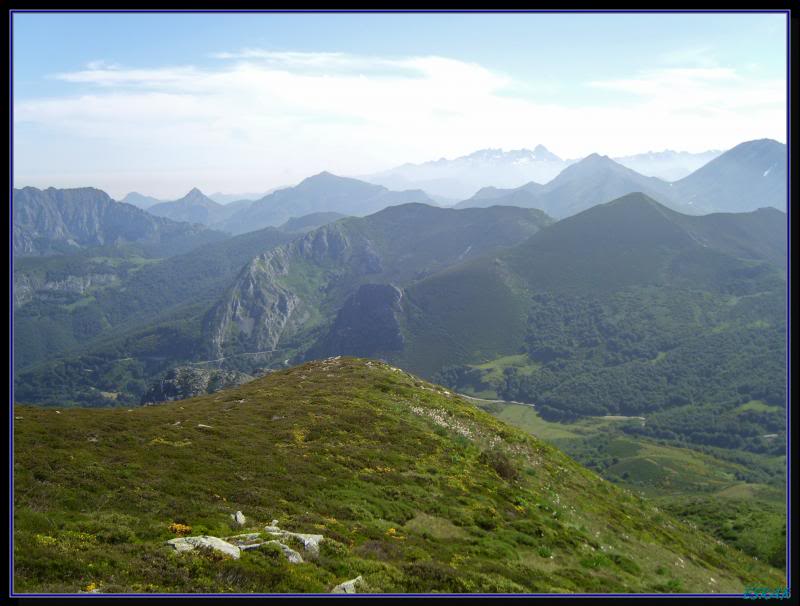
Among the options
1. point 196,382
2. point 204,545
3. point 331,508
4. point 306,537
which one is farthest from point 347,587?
point 196,382

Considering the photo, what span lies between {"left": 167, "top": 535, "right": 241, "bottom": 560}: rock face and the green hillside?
1.27ft

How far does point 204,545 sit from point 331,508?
10.5 metres

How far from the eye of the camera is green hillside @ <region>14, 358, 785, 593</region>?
1991cm

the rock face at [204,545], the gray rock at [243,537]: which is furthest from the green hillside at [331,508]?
the gray rock at [243,537]

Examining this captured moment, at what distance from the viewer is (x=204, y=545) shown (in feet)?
68.2

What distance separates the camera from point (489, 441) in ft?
177

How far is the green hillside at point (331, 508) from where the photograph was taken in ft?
65.3

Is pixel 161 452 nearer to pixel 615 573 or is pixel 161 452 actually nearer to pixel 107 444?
pixel 107 444

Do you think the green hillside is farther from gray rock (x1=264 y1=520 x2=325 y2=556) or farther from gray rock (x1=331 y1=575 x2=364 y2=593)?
gray rock (x1=331 y1=575 x2=364 y2=593)

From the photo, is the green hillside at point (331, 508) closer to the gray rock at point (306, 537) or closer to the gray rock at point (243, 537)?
the gray rock at point (306, 537)

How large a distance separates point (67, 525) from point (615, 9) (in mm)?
29442

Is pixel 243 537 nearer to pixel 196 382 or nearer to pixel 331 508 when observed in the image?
pixel 331 508

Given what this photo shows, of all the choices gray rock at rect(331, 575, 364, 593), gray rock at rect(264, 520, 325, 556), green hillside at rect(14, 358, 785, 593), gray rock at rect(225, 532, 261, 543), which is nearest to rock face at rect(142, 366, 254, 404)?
green hillside at rect(14, 358, 785, 593)
